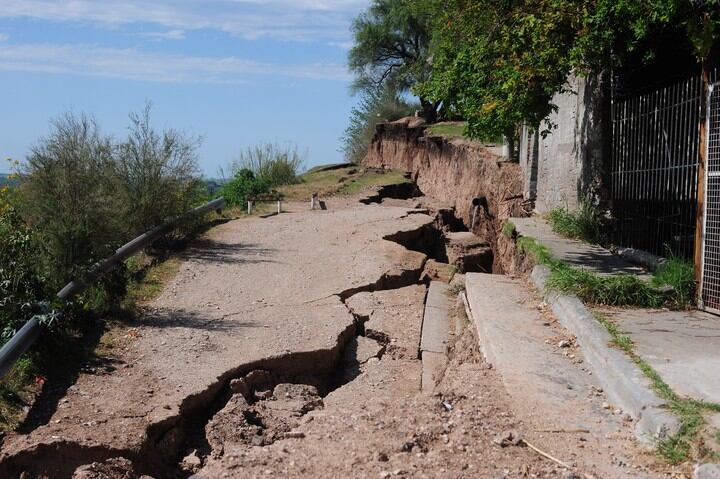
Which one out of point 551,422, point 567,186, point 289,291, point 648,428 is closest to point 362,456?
point 551,422

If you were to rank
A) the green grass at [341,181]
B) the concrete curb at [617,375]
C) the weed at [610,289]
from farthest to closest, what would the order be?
the green grass at [341,181], the weed at [610,289], the concrete curb at [617,375]

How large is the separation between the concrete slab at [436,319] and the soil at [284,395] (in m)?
0.12

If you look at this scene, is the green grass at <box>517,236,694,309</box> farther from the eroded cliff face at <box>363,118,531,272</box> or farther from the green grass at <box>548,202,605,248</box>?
the eroded cliff face at <box>363,118,531,272</box>

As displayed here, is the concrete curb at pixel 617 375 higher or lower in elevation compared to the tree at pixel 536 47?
lower

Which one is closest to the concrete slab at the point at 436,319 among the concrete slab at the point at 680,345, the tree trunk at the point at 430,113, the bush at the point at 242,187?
the concrete slab at the point at 680,345

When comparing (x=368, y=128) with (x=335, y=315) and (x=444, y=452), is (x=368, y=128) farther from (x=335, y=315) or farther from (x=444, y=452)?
(x=444, y=452)

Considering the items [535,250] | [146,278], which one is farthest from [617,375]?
[146,278]

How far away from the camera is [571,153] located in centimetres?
1220

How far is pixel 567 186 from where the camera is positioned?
12.3 metres

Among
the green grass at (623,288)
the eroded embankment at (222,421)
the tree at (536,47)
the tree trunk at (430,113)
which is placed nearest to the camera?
the eroded embankment at (222,421)

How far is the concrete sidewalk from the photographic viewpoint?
4.95 metres

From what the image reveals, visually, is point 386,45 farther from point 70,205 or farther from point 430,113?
point 70,205

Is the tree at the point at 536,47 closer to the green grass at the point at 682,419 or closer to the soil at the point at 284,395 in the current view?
the soil at the point at 284,395

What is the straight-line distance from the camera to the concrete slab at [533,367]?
4.76 meters
